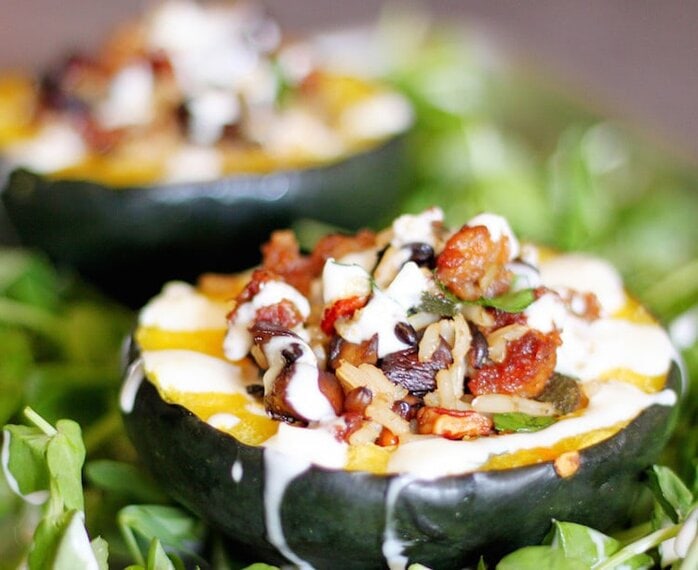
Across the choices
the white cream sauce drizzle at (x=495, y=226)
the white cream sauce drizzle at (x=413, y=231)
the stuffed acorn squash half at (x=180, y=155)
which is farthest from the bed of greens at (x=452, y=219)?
the white cream sauce drizzle at (x=413, y=231)

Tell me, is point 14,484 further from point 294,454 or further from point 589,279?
point 589,279

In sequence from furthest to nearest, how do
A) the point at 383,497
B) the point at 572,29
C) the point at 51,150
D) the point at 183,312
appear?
the point at 572,29
the point at 51,150
the point at 183,312
the point at 383,497

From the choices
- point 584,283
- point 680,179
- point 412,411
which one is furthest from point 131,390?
point 680,179

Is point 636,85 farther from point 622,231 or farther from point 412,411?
point 412,411

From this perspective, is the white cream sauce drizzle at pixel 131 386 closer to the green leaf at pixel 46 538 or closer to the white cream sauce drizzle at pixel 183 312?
the white cream sauce drizzle at pixel 183 312

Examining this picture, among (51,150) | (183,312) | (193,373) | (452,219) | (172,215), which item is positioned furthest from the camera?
(452,219)

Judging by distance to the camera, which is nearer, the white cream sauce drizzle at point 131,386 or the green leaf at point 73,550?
the green leaf at point 73,550

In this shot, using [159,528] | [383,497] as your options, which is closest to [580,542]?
[383,497]
